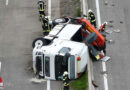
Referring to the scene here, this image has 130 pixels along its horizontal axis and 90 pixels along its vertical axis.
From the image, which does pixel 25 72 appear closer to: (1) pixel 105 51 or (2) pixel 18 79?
(2) pixel 18 79

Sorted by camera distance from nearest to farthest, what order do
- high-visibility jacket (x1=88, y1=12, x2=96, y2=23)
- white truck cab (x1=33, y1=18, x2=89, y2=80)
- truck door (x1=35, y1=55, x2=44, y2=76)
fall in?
white truck cab (x1=33, y1=18, x2=89, y2=80) → truck door (x1=35, y1=55, x2=44, y2=76) → high-visibility jacket (x1=88, y1=12, x2=96, y2=23)

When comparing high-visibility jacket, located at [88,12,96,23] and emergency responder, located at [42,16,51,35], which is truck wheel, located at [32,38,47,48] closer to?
emergency responder, located at [42,16,51,35]

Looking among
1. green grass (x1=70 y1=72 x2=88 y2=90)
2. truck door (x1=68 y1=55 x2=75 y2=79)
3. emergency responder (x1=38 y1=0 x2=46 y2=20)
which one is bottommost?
green grass (x1=70 y1=72 x2=88 y2=90)

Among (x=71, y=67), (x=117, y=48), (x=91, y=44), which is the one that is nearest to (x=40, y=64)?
(x=71, y=67)

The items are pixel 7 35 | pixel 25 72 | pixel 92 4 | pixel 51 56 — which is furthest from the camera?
pixel 92 4

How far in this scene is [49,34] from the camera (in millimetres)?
20250

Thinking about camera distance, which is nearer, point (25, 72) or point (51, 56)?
point (51, 56)

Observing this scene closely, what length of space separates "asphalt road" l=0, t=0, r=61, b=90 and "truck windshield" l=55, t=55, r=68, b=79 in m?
0.49

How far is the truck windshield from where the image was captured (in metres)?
18.5

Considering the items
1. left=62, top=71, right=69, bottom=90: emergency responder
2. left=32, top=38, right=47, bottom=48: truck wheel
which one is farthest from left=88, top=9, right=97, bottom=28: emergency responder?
left=62, top=71, right=69, bottom=90: emergency responder

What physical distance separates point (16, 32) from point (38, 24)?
133cm

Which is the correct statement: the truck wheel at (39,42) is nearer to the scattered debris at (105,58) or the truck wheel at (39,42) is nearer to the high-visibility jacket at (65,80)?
the high-visibility jacket at (65,80)

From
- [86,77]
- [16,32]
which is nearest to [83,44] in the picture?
[86,77]

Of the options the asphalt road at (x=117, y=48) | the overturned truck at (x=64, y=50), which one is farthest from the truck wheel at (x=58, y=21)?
the asphalt road at (x=117, y=48)
